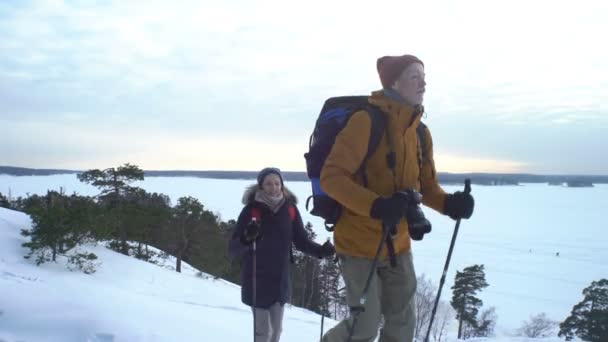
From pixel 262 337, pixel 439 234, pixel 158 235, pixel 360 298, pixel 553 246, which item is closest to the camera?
pixel 360 298

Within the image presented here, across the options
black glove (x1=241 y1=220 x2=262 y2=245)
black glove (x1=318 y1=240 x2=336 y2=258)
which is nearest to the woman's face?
black glove (x1=241 y1=220 x2=262 y2=245)

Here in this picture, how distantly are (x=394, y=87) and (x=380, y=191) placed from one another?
59 cm

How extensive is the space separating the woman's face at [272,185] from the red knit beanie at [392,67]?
161 cm

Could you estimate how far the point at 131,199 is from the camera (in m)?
23.4

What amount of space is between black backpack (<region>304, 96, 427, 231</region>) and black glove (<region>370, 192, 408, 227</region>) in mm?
320

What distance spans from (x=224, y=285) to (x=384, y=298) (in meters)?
18.9

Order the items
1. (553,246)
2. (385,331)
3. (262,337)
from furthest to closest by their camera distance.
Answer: (553,246)
(262,337)
(385,331)

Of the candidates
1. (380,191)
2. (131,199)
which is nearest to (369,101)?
(380,191)

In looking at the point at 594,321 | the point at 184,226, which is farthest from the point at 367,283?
the point at 184,226

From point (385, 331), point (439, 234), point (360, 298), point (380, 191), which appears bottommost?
point (439, 234)

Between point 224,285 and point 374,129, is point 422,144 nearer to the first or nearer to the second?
point 374,129

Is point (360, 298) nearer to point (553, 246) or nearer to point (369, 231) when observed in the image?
point (369, 231)

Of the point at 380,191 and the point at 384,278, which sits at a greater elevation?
the point at 380,191

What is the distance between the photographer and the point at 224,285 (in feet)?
67.6
